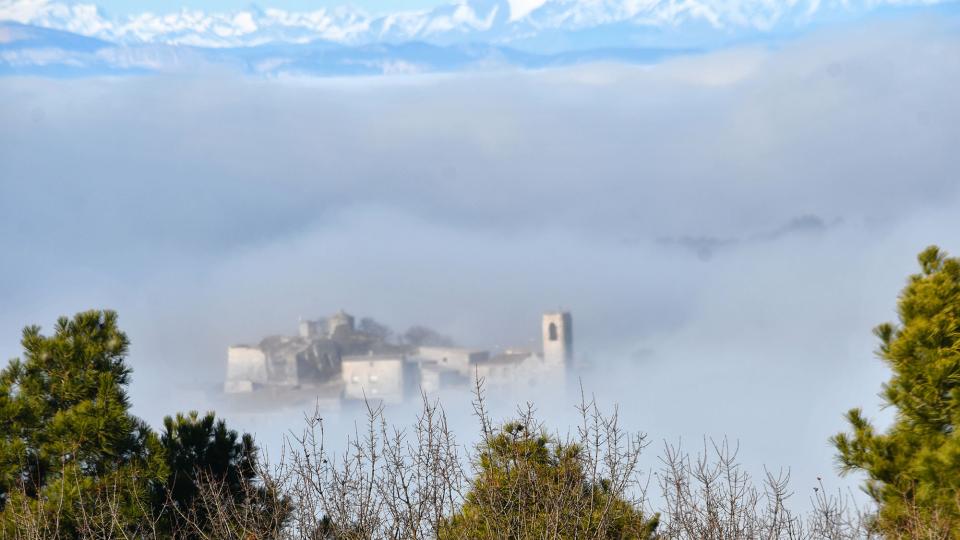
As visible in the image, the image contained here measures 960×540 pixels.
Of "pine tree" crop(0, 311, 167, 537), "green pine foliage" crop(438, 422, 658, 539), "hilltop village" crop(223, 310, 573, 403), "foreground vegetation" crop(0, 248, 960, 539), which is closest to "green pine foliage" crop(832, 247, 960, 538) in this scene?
"foreground vegetation" crop(0, 248, 960, 539)

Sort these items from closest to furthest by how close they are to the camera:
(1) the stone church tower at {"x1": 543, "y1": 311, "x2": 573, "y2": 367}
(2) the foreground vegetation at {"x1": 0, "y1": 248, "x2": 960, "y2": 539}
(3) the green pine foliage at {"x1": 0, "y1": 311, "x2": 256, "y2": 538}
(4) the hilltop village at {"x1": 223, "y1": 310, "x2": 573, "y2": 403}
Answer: (2) the foreground vegetation at {"x1": 0, "y1": 248, "x2": 960, "y2": 539} → (3) the green pine foliage at {"x1": 0, "y1": 311, "x2": 256, "y2": 538} → (4) the hilltop village at {"x1": 223, "y1": 310, "x2": 573, "y2": 403} → (1) the stone church tower at {"x1": 543, "y1": 311, "x2": 573, "y2": 367}

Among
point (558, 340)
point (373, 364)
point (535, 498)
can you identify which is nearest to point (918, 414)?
point (535, 498)

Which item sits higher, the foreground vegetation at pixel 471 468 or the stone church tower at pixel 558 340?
the stone church tower at pixel 558 340

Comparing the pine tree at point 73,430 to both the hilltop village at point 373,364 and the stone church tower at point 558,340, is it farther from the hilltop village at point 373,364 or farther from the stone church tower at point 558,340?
the stone church tower at point 558,340

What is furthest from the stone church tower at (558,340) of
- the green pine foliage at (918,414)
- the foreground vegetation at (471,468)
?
the foreground vegetation at (471,468)

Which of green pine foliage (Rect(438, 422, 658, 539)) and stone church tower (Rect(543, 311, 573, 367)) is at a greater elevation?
stone church tower (Rect(543, 311, 573, 367))

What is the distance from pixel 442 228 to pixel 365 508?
549ft

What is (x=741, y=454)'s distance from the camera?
4065 inches

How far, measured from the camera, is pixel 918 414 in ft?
32.2

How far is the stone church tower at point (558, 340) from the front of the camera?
4363 inches

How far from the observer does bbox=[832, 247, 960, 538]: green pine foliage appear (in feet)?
30.1

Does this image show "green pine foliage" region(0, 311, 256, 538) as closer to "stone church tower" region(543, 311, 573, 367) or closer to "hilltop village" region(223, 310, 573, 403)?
"hilltop village" region(223, 310, 573, 403)

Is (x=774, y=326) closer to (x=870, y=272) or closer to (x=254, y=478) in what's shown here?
(x=870, y=272)

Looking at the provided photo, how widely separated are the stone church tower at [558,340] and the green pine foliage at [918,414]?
10026 centimetres
